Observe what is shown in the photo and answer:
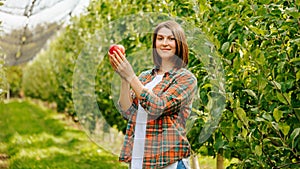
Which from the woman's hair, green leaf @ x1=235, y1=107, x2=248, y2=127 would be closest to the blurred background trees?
green leaf @ x1=235, y1=107, x2=248, y2=127

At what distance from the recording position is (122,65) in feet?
7.65

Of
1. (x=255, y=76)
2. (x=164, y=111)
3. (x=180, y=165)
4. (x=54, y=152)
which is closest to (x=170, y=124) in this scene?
(x=164, y=111)

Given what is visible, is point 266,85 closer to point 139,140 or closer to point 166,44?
point 166,44

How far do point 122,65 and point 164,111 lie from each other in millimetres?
317

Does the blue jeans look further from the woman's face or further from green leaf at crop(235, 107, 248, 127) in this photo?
the woman's face

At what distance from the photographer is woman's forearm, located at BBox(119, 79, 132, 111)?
257 centimetres

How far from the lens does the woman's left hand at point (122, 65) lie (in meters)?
2.33

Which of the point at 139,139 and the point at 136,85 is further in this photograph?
the point at 139,139

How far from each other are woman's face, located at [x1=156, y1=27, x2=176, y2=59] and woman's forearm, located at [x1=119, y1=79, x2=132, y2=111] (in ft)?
0.81

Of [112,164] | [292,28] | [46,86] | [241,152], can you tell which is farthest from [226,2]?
[46,86]

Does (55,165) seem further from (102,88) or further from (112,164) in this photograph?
(102,88)

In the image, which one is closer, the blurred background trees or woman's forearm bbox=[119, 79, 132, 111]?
woman's forearm bbox=[119, 79, 132, 111]

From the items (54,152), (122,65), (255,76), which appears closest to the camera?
(122,65)

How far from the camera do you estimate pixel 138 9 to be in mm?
A: 6219
